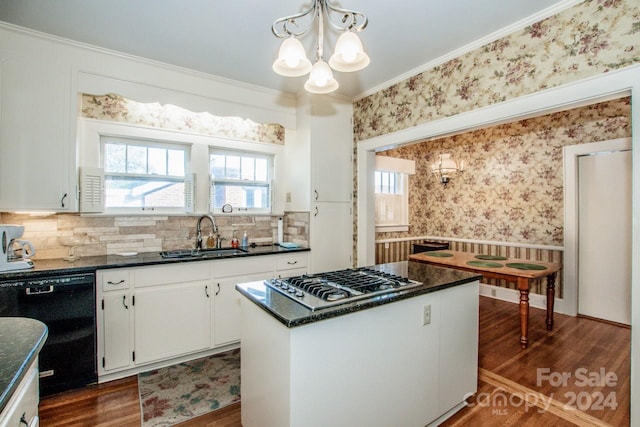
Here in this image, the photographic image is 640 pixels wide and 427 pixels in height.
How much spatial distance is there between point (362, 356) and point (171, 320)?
5.99 ft

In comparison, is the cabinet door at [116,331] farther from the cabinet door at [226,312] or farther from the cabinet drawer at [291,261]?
the cabinet drawer at [291,261]

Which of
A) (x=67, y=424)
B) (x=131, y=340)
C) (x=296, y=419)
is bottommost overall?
(x=67, y=424)

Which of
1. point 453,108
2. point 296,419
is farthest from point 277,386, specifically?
point 453,108

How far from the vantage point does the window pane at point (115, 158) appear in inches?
108

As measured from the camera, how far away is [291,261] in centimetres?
315

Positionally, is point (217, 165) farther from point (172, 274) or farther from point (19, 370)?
point (19, 370)

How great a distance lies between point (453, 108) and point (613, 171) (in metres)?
2.62

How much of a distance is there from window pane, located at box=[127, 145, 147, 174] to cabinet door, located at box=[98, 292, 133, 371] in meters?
1.22

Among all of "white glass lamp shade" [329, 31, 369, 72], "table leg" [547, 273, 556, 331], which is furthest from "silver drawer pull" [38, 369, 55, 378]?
"table leg" [547, 273, 556, 331]

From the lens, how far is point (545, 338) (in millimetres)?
3090

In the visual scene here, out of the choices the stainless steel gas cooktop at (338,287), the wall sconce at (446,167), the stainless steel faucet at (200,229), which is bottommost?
the stainless steel gas cooktop at (338,287)

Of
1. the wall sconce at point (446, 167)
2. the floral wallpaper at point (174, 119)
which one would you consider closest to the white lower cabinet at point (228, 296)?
the floral wallpaper at point (174, 119)

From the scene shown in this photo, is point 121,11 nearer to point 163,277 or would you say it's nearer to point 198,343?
point 163,277

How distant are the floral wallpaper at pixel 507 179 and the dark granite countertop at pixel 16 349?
4345mm
